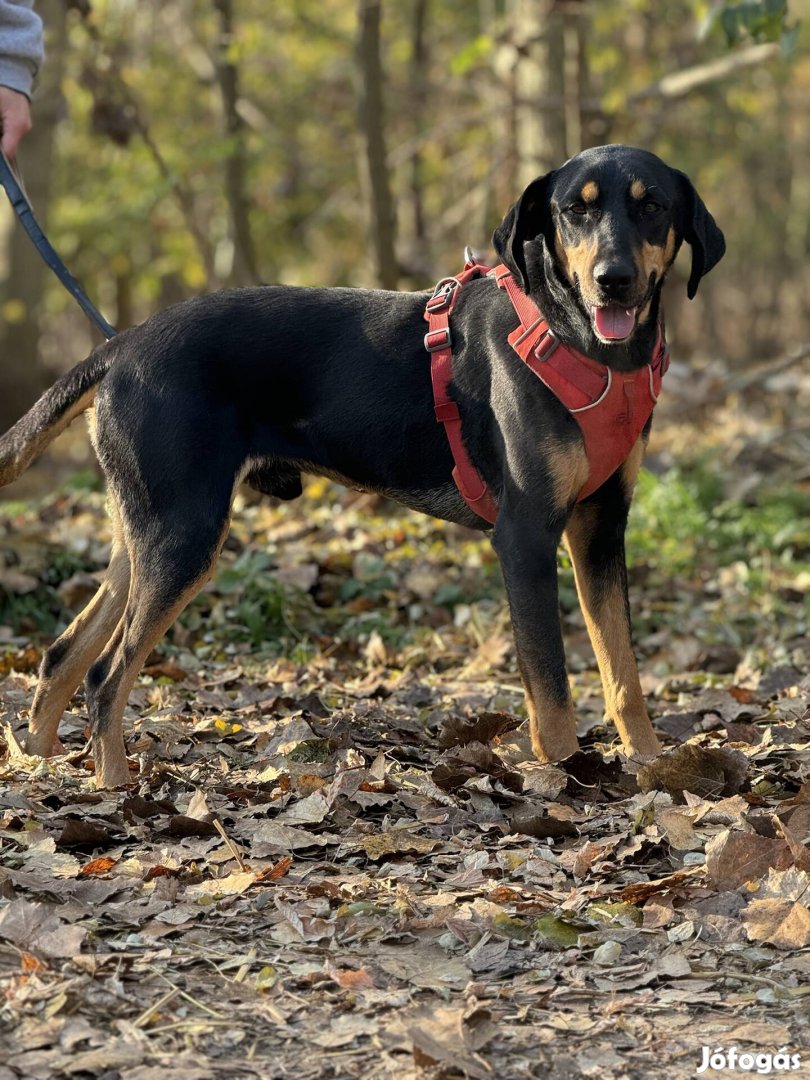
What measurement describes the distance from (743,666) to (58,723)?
332 cm

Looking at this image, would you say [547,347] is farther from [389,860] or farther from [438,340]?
[389,860]

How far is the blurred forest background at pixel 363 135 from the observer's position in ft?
33.2

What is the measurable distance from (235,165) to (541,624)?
781cm

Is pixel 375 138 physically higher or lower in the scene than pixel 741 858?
higher

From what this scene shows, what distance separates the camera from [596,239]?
4.17 metres

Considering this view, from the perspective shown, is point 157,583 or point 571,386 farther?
point 157,583

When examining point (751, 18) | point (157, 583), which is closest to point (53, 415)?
point (157, 583)

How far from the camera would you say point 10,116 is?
5125mm

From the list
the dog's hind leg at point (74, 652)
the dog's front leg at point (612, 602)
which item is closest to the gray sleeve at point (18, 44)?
the dog's hind leg at point (74, 652)

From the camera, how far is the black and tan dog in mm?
4363

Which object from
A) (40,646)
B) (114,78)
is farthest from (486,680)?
(114,78)

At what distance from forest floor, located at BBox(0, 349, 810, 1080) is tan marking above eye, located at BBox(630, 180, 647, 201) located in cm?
181

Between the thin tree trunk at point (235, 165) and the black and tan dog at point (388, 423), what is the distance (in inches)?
235

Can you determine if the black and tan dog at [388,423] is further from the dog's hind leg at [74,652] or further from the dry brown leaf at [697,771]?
the dry brown leaf at [697,771]
